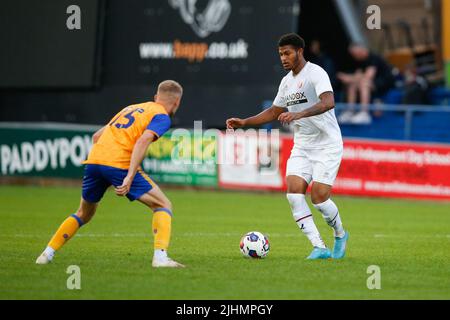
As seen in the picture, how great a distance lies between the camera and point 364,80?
84.4 feet

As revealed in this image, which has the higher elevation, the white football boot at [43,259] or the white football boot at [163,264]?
the white football boot at [163,264]

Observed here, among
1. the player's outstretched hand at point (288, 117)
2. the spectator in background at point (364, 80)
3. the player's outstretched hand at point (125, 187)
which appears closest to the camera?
the player's outstretched hand at point (125, 187)

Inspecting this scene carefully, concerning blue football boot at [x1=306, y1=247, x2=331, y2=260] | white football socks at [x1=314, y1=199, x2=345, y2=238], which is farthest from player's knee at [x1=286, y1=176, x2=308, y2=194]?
blue football boot at [x1=306, y1=247, x2=331, y2=260]

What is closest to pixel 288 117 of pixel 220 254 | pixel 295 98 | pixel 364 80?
pixel 295 98

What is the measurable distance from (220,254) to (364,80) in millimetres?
14192

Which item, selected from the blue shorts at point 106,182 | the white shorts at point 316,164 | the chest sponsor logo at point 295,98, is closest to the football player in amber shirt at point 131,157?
the blue shorts at point 106,182

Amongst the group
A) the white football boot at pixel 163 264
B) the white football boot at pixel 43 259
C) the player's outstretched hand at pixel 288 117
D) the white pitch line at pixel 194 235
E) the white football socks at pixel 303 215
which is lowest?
the white pitch line at pixel 194 235

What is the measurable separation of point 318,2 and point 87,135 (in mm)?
7252

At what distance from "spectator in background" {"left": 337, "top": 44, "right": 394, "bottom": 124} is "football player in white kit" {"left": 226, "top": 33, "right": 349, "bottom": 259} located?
44.2 ft

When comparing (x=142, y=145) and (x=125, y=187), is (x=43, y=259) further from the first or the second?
(x=142, y=145)

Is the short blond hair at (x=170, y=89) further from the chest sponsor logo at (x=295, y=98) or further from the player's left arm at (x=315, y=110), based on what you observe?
Answer: the chest sponsor logo at (x=295, y=98)

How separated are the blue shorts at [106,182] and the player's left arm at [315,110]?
5.16ft

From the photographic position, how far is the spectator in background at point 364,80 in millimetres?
25453
